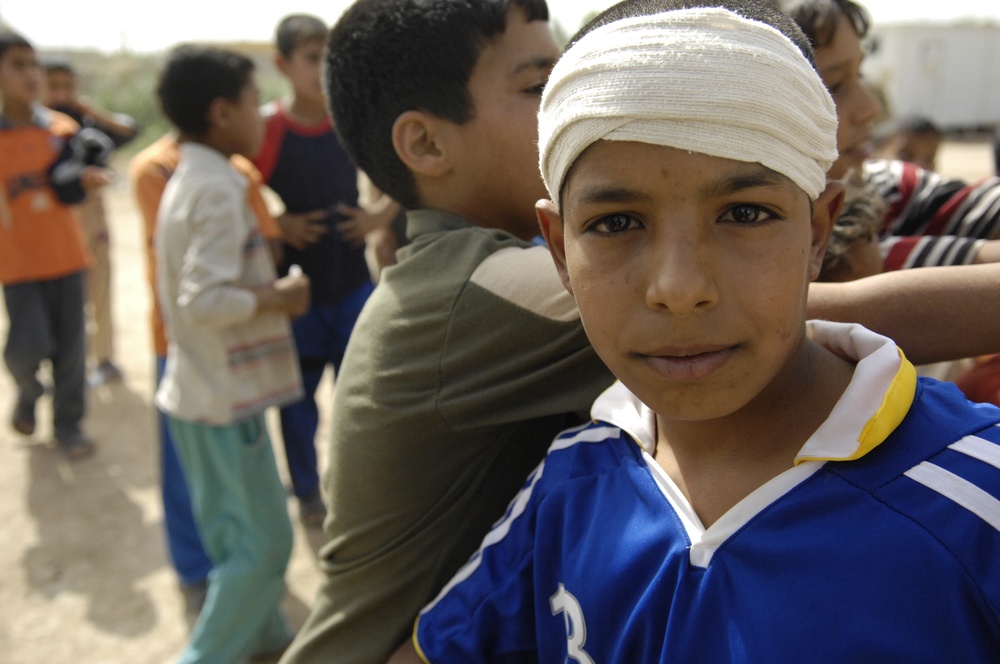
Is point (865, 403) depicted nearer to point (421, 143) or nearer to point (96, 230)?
point (421, 143)

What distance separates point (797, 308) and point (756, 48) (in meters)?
→ 0.32

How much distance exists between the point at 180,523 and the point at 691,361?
11.3 feet

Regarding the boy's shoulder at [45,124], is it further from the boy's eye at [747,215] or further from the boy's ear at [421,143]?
the boy's eye at [747,215]

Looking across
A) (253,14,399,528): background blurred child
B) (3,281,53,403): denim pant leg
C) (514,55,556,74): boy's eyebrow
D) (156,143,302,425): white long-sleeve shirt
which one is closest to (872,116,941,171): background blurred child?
(253,14,399,528): background blurred child

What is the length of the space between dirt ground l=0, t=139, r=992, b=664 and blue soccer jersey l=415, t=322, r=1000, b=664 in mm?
2912

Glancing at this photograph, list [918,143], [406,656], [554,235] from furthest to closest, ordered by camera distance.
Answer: [918,143] < [406,656] < [554,235]

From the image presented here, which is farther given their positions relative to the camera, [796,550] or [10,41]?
[10,41]

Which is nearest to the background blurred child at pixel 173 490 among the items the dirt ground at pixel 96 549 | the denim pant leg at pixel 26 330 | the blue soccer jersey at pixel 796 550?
the dirt ground at pixel 96 549

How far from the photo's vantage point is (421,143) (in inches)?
68.7

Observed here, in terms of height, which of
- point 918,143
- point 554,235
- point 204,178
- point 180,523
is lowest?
point 180,523

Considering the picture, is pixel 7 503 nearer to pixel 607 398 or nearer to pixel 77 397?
pixel 77 397

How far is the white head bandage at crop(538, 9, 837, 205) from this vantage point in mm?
994

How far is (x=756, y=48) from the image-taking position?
3.31 feet

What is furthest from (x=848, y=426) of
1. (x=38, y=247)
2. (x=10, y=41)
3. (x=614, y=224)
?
(x=10, y=41)
